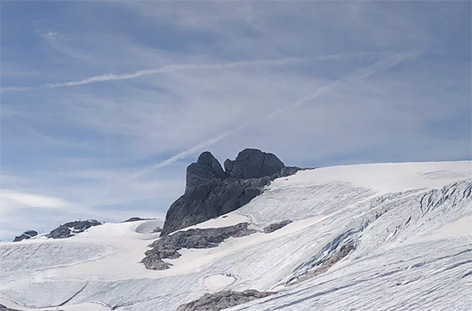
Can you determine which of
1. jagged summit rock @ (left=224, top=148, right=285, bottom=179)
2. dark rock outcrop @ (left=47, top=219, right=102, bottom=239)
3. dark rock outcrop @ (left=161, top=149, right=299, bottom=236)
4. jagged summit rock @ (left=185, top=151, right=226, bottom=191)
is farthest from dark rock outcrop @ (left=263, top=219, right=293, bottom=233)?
dark rock outcrop @ (left=47, top=219, right=102, bottom=239)

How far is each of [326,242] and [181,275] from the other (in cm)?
1277

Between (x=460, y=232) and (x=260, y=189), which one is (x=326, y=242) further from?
(x=260, y=189)

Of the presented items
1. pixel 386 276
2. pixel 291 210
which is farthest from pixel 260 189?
pixel 386 276

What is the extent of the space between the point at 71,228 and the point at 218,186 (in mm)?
29375

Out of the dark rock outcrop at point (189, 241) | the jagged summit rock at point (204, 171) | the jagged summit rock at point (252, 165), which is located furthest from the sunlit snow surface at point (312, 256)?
the jagged summit rock at point (252, 165)

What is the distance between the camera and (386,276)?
32938 mm

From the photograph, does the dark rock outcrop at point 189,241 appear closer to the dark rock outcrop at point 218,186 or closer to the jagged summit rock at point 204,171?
the dark rock outcrop at point 218,186

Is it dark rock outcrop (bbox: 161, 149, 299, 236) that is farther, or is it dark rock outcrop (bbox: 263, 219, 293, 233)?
dark rock outcrop (bbox: 161, 149, 299, 236)

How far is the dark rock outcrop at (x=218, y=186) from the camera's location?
7569 cm

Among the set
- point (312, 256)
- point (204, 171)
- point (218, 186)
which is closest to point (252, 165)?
point (204, 171)

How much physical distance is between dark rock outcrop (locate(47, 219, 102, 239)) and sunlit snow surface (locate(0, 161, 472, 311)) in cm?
1341

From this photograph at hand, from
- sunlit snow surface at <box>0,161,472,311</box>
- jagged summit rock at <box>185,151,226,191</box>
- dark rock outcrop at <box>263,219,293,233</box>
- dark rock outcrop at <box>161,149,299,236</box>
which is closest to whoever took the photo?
sunlit snow surface at <box>0,161,472,311</box>

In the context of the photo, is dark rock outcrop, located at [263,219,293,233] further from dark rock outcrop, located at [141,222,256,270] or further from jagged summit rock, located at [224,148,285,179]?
jagged summit rock, located at [224,148,285,179]

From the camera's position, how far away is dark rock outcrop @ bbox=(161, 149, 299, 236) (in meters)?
75.7
